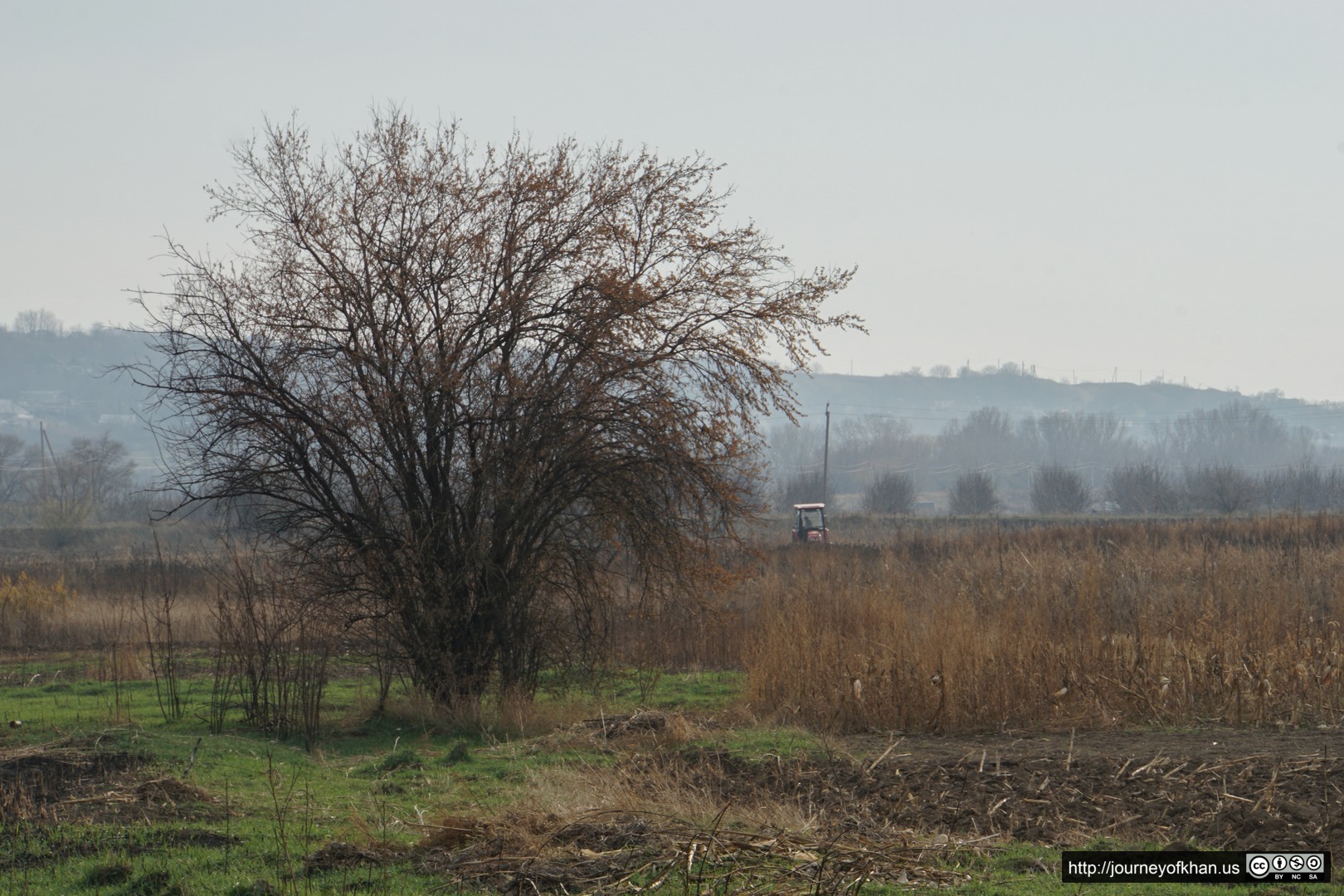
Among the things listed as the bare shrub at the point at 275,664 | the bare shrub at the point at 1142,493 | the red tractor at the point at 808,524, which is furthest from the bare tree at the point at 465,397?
the bare shrub at the point at 1142,493

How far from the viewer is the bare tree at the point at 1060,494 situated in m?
72.6

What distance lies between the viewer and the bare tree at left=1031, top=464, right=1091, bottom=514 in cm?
7262

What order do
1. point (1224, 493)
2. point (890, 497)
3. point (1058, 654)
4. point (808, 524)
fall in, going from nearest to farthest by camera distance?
1. point (1058, 654)
2. point (808, 524)
3. point (1224, 493)
4. point (890, 497)

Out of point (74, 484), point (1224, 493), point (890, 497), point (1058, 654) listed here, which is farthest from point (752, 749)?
point (890, 497)

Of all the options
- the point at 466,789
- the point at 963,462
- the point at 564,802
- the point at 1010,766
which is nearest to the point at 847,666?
the point at 1010,766

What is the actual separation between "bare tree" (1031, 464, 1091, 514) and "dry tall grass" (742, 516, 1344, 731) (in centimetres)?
5669

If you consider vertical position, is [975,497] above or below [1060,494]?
below

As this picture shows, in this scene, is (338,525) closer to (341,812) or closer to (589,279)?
(589,279)

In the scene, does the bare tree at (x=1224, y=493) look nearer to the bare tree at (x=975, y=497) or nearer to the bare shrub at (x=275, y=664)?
the bare tree at (x=975, y=497)

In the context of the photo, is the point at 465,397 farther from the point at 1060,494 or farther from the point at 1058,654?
the point at 1060,494

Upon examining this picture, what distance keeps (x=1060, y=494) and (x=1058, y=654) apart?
6473 cm

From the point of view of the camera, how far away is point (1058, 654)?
41.0ft

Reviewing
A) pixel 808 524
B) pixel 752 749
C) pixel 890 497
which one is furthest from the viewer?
pixel 890 497

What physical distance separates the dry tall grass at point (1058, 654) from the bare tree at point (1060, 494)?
2232 inches
